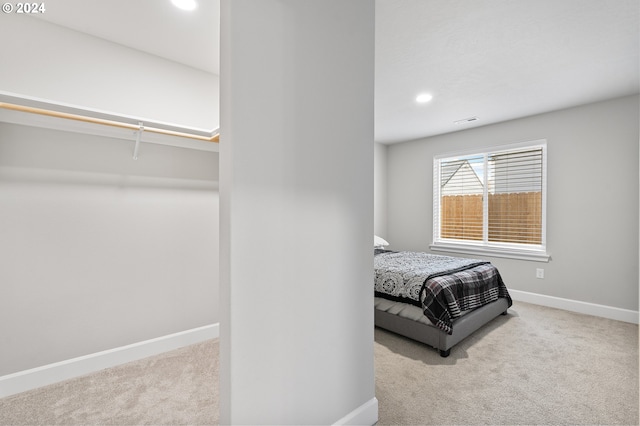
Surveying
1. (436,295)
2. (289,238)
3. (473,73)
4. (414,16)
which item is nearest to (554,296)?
(436,295)

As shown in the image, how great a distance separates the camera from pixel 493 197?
4.27 metres

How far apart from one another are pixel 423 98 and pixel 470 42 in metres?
1.08

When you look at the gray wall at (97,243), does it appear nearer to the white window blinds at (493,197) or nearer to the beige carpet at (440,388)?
the beige carpet at (440,388)

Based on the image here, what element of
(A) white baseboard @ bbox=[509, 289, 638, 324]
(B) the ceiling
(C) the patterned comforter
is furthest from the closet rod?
(A) white baseboard @ bbox=[509, 289, 638, 324]

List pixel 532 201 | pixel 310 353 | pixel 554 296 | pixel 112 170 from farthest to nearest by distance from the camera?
pixel 532 201 → pixel 554 296 → pixel 112 170 → pixel 310 353

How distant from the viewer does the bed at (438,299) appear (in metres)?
2.45

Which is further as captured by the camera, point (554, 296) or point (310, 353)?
point (554, 296)

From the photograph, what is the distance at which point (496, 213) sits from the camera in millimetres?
4223

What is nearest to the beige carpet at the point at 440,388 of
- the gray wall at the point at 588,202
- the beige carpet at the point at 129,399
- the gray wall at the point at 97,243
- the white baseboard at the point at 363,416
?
the beige carpet at the point at 129,399

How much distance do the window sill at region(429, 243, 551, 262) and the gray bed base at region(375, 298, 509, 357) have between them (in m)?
1.18

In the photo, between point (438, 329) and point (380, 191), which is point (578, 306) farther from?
point (380, 191)

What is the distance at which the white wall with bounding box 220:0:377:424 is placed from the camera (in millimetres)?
1161

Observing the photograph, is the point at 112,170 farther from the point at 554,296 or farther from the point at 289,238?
the point at 554,296

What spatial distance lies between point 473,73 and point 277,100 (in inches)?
88.7
